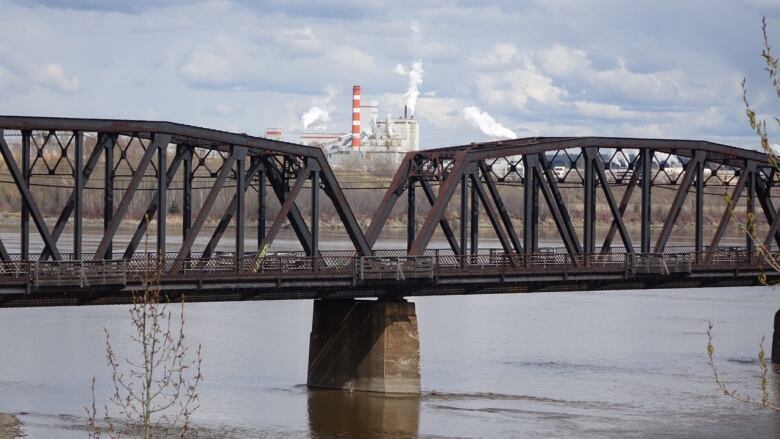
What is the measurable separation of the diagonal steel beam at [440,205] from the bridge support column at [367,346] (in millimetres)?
2412

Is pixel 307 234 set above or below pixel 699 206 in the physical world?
below

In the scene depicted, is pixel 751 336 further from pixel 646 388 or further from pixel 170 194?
pixel 170 194

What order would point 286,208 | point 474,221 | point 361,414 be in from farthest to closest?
point 474,221 < point 286,208 < point 361,414

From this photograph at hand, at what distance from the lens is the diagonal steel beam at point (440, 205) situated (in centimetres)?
5022

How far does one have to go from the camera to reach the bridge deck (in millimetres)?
41156

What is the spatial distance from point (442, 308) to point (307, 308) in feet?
25.2

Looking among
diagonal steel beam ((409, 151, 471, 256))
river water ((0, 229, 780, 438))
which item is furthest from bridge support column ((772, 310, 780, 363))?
diagonal steel beam ((409, 151, 471, 256))

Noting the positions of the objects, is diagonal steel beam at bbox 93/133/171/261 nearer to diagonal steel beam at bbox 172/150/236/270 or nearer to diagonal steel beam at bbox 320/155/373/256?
diagonal steel beam at bbox 172/150/236/270

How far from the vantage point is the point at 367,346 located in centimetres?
4838

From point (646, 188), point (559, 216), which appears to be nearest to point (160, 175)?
point (559, 216)

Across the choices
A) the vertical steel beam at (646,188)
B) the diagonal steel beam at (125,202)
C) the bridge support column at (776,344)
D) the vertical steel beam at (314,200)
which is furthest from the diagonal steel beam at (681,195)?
the diagonal steel beam at (125,202)

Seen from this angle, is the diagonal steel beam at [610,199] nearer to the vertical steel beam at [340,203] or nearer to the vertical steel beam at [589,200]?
the vertical steel beam at [589,200]

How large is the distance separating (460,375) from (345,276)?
362 inches

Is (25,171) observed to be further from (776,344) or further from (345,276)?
(776,344)
